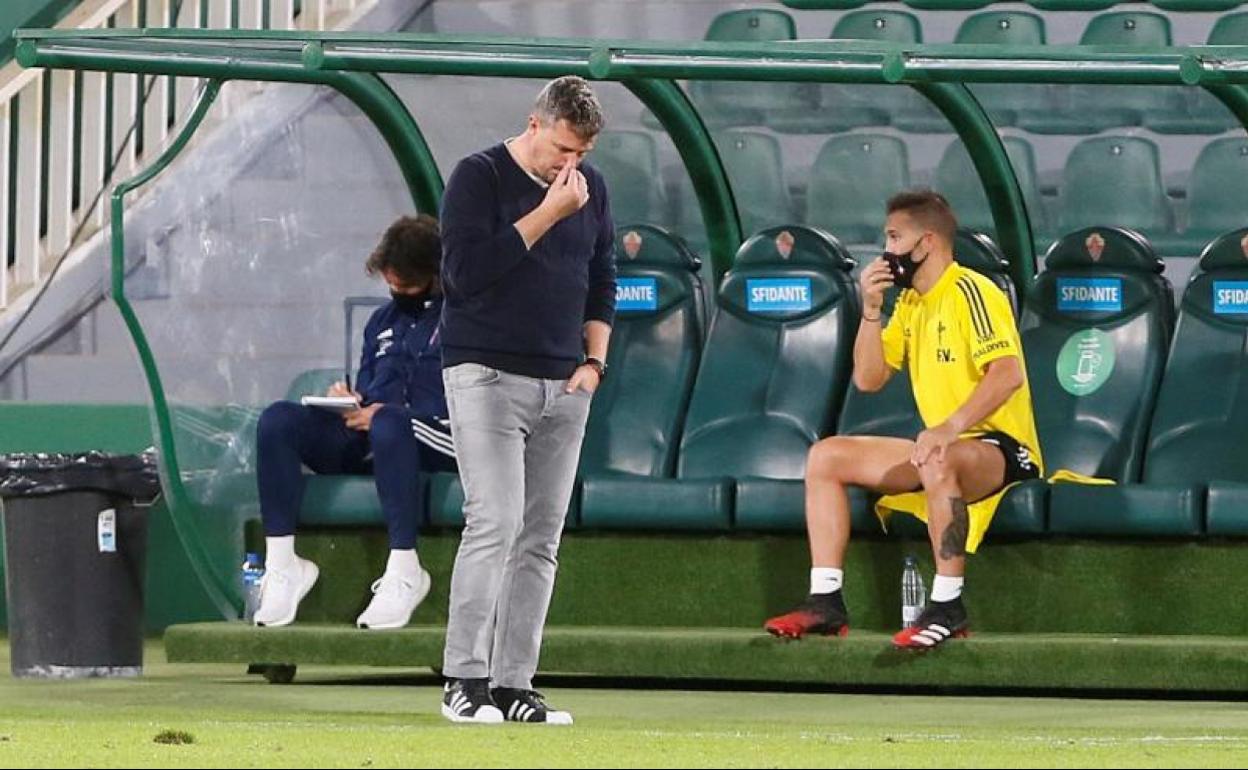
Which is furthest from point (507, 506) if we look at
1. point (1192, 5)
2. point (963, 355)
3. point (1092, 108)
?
point (1192, 5)

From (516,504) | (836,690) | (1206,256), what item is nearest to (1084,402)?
(1206,256)

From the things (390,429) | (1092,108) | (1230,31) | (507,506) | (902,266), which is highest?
(1230,31)

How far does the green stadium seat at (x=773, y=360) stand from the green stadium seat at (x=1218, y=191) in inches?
50.8

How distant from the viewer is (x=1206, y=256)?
9.63 meters

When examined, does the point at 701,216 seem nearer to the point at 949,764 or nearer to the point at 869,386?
the point at 869,386

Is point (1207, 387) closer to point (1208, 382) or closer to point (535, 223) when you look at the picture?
point (1208, 382)

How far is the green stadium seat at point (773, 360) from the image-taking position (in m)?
9.84

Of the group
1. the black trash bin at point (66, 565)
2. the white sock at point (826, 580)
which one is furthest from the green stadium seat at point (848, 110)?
the black trash bin at point (66, 565)

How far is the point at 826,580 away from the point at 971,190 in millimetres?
1878

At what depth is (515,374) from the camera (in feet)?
23.8

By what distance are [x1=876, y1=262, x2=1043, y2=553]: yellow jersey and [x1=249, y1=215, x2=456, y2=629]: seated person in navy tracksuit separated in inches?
60.5

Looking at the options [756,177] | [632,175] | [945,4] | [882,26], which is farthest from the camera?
[882,26]

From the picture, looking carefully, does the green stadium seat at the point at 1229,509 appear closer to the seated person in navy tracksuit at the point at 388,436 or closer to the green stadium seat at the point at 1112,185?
the green stadium seat at the point at 1112,185

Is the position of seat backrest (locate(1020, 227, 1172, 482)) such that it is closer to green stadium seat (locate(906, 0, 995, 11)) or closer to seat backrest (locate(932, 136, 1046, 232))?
seat backrest (locate(932, 136, 1046, 232))
